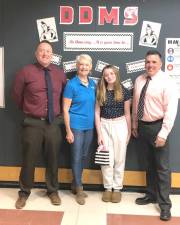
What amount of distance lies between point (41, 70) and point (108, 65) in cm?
65

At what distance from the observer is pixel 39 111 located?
3.36 m

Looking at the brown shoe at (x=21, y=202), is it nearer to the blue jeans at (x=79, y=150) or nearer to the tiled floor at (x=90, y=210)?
the tiled floor at (x=90, y=210)

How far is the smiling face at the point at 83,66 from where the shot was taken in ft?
11.0

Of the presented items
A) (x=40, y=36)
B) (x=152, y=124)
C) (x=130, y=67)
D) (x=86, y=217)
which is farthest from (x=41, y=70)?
(x=86, y=217)

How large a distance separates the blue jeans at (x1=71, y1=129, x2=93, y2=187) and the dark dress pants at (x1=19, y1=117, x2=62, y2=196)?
165 millimetres

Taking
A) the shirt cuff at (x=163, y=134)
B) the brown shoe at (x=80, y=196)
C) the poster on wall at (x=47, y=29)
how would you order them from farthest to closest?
the poster on wall at (x=47, y=29), the brown shoe at (x=80, y=196), the shirt cuff at (x=163, y=134)

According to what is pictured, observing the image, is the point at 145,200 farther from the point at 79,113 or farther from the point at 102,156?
the point at 79,113

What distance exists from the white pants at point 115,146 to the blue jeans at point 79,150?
174mm

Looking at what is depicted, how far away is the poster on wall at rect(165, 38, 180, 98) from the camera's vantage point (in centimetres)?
359

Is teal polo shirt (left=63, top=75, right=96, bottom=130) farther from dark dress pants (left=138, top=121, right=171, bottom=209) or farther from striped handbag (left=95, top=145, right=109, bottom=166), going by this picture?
dark dress pants (left=138, top=121, right=171, bottom=209)

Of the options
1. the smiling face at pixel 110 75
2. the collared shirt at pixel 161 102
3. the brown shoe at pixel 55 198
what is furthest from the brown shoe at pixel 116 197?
the smiling face at pixel 110 75

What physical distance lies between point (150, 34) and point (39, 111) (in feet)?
4.44

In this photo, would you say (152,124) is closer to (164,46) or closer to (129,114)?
(129,114)

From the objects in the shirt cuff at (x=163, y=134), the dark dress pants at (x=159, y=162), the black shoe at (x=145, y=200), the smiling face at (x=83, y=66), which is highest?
the smiling face at (x=83, y=66)
